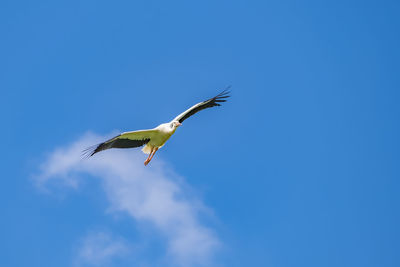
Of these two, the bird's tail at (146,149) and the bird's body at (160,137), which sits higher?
the bird's body at (160,137)

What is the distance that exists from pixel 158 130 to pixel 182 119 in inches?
55.4

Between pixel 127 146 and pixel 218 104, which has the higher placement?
pixel 218 104

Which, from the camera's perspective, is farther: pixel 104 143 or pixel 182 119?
pixel 182 119

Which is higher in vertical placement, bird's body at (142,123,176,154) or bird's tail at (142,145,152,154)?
bird's body at (142,123,176,154)

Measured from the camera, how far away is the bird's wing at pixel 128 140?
2067 centimetres

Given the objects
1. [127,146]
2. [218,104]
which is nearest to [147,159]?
[127,146]

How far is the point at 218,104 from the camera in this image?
22.8m

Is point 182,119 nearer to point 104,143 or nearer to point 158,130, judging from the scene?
point 158,130

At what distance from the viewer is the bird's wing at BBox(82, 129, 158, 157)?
2067cm

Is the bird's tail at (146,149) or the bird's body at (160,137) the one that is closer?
the bird's body at (160,137)

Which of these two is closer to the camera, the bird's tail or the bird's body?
the bird's body

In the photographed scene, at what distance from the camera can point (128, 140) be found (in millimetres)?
21234

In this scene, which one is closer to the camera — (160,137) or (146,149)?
(160,137)

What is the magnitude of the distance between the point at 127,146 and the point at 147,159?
0.87 meters
